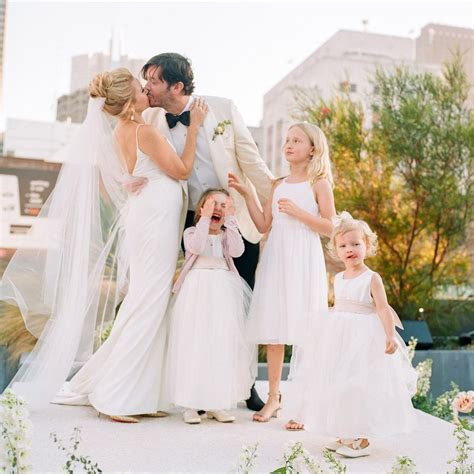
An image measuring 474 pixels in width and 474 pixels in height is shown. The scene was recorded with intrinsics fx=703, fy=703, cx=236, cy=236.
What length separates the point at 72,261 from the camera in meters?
3.58

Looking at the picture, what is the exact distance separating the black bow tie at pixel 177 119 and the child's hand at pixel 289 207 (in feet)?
2.08

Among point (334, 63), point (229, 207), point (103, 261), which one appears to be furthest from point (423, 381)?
point (334, 63)

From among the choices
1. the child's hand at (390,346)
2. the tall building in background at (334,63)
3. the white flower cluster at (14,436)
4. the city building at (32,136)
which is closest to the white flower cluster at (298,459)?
the white flower cluster at (14,436)

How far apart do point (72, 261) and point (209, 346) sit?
871 mm

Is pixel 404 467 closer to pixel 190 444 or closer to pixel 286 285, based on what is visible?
pixel 190 444

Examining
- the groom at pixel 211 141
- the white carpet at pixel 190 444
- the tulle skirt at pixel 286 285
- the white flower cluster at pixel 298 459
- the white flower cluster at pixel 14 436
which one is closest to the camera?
the white flower cluster at pixel 14 436

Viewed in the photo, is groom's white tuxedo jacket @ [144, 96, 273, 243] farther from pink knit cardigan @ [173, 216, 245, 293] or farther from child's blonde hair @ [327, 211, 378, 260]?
child's blonde hair @ [327, 211, 378, 260]

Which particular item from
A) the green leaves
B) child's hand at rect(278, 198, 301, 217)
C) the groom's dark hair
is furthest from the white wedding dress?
the green leaves

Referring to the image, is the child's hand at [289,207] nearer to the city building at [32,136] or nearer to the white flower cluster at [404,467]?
the white flower cluster at [404,467]

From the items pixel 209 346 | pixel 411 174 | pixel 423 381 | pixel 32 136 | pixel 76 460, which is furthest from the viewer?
pixel 32 136

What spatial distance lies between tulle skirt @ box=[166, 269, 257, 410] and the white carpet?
16cm

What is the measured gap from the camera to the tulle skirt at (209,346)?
3.23m

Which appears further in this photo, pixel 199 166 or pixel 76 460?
pixel 199 166

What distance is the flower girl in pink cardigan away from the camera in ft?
10.6
